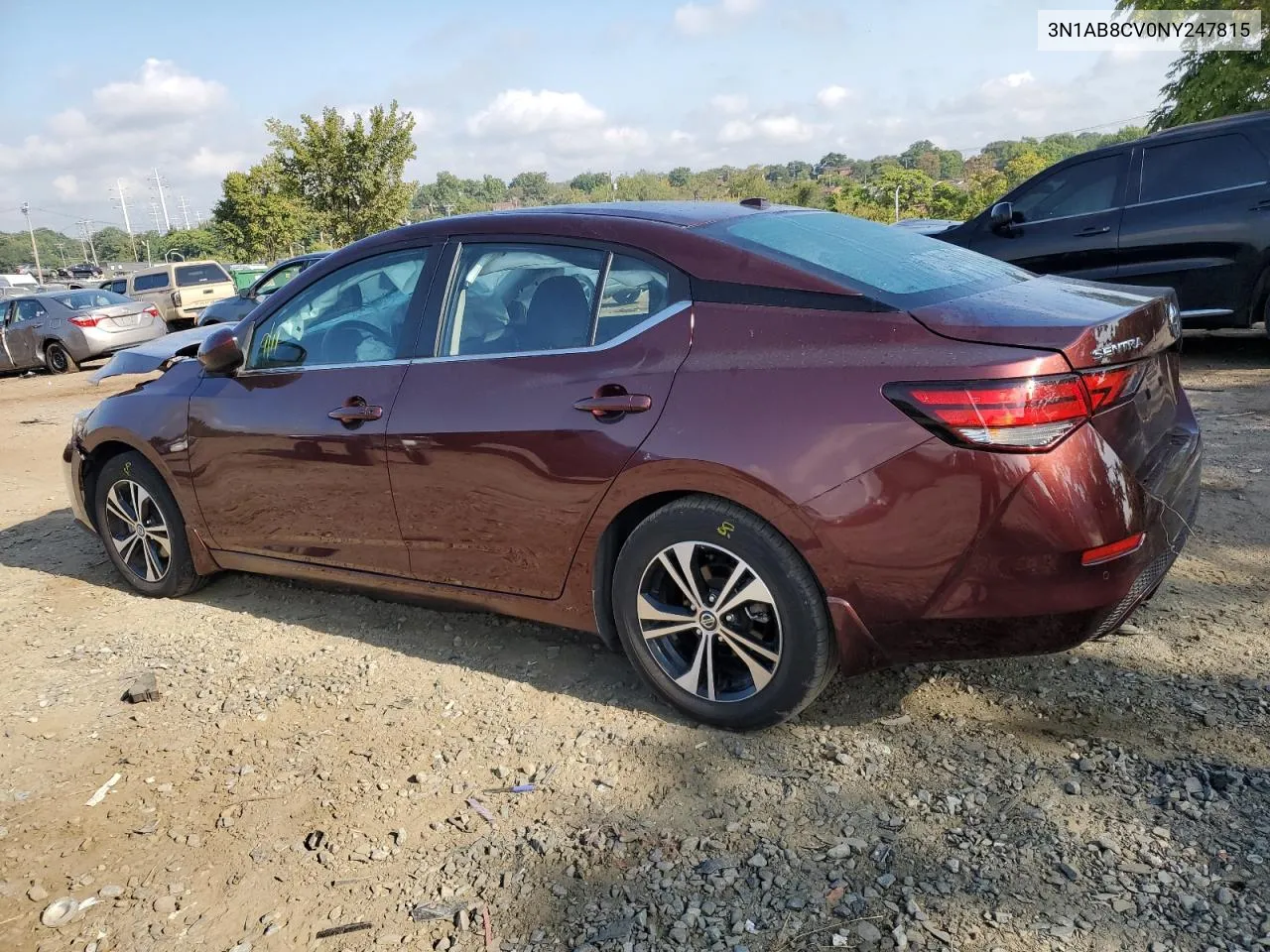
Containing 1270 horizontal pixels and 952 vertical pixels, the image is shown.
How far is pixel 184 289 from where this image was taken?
21.5 meters

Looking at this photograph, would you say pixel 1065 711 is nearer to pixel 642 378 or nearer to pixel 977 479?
pixel 977 479

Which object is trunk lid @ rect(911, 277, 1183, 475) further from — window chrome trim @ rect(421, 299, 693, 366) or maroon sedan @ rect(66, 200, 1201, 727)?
window chrome trim @ rect(421, 299, 693, 366)

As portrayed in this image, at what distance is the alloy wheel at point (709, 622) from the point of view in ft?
9.30

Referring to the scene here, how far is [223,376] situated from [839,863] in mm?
3261

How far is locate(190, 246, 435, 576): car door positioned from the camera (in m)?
3.59

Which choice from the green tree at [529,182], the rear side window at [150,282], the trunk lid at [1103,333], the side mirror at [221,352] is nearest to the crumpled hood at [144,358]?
the side mirror at [221,352]

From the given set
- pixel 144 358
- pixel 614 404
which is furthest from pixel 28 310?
pixel 614 404

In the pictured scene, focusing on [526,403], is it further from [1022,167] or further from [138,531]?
[1022,167]

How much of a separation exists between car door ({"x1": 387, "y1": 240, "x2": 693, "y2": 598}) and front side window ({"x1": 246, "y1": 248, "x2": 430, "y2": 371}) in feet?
0.72

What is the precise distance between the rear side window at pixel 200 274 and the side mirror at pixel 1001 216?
62.2 ft

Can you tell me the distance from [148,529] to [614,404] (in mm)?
2856

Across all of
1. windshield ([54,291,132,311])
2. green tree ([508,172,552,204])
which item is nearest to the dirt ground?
windshield ([54,291,132,311])

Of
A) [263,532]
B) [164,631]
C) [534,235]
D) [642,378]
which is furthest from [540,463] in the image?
[164,631]

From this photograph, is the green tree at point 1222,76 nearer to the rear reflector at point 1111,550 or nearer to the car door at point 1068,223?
the car door at point 1068,223
